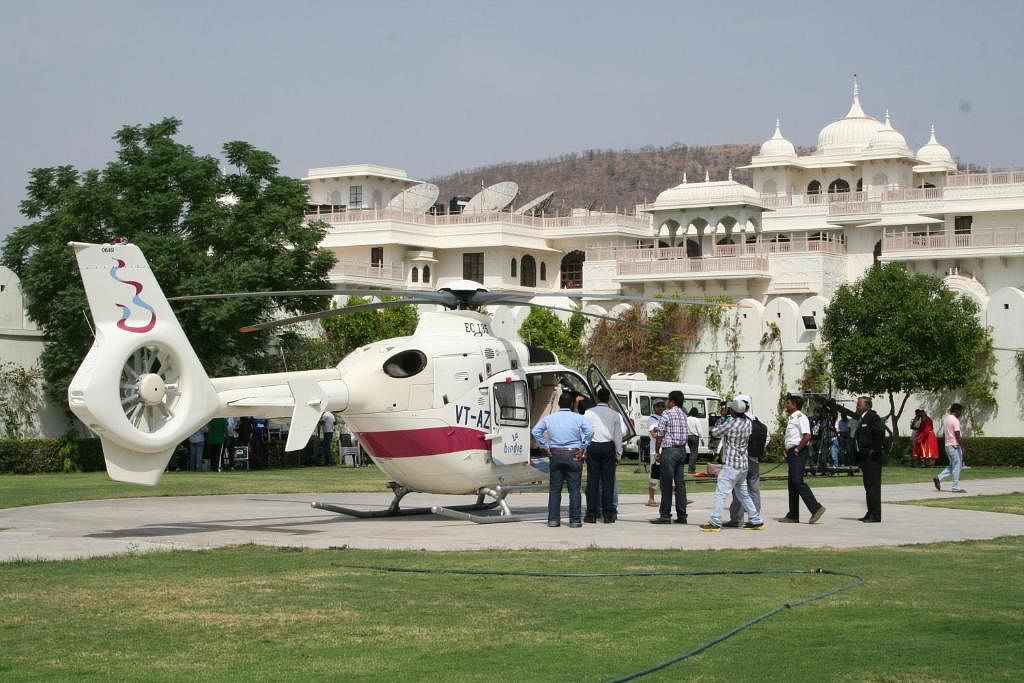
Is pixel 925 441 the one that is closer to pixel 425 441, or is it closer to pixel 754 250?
pixel 425 441

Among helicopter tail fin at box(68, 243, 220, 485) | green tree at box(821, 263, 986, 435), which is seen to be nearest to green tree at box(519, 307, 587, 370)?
green tree at box(821, 263, 986, 435)

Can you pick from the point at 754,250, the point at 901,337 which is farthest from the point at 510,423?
the point at 754,250

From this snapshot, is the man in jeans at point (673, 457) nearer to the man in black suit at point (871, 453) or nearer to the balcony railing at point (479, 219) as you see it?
the man in black suit at point (871, 453)

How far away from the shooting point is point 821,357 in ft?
143

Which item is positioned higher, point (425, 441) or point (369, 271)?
point (369, 271)

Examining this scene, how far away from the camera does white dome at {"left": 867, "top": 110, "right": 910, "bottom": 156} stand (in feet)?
238

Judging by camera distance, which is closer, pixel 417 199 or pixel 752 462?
pixel 752 462

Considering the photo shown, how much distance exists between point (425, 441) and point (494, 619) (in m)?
8.13

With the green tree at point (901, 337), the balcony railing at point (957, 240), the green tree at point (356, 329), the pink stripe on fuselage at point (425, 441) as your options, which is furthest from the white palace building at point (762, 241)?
the pink stripe on fuselage at point (425, 441)

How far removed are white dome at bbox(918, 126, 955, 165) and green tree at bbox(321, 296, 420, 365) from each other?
131ft

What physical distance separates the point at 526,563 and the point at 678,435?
5.42 m

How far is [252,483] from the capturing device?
96.9 ft

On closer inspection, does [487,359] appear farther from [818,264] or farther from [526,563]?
[818,264]

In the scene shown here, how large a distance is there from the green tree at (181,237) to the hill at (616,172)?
13291 cm
